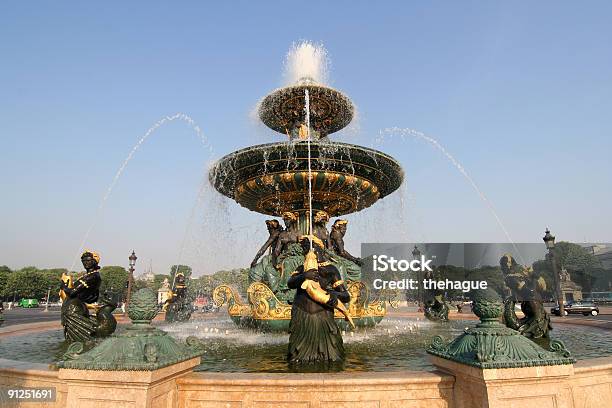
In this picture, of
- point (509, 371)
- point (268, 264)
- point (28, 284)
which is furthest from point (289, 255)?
point (28, 284)

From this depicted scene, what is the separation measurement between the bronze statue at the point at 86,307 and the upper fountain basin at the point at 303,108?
818 centimetres

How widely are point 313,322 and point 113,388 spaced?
3076mm

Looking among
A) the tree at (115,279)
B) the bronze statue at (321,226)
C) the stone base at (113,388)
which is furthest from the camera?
the tree at (115,279)

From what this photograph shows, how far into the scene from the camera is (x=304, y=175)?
11164 millimetres

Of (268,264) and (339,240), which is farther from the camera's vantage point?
(339,240)

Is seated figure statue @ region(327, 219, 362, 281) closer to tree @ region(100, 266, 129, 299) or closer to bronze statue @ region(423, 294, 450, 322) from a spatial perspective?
bronze statue @ region(423, 294, 450, 322)

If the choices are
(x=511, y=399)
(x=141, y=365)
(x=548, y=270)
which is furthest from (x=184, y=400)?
(x=548, y=270)

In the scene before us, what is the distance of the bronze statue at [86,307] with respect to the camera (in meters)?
7.16

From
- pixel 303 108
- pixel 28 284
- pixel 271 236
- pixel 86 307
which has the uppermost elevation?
pixel 303 108

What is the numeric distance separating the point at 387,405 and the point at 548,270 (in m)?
79.3

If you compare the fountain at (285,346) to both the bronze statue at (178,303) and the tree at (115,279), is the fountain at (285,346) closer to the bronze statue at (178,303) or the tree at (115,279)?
the bronze statue at (178,303)

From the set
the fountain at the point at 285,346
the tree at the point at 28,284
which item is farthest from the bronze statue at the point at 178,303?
the tree at the point at 28,284

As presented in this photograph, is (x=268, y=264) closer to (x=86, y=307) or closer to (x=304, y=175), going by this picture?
(x=304, y=175)

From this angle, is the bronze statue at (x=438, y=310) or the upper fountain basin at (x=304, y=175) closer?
the upper fountain basin at (x=304, y=175)
